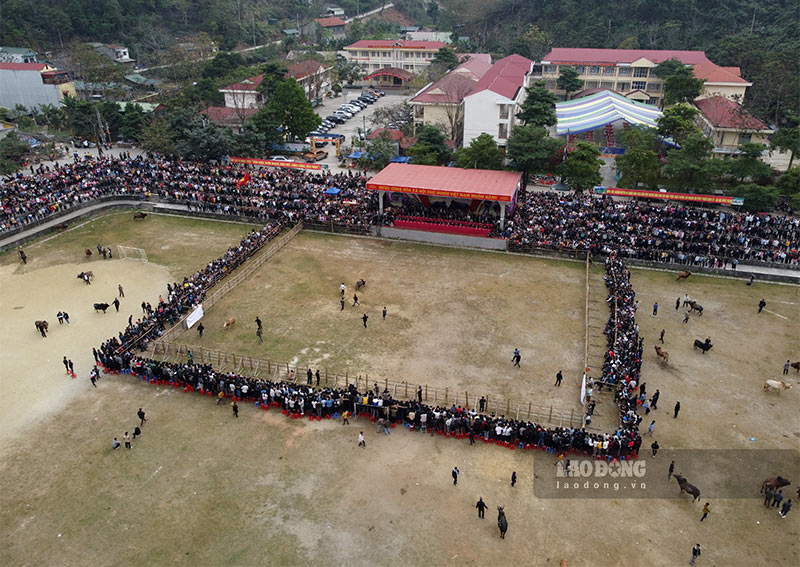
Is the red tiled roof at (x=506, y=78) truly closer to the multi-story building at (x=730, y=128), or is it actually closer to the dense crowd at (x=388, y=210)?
the dense crowd at (x=388, y=210)

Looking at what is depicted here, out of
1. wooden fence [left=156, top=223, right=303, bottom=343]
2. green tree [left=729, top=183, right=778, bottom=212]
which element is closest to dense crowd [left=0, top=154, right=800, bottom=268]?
green tree [left=729, top=183, right=778, bottom=212]

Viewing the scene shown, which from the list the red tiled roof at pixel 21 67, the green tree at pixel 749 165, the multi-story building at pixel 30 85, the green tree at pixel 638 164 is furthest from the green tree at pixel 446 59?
→ the red tiled roof at pixel 21 67

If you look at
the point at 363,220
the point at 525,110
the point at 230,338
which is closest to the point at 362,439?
the point at 230,338

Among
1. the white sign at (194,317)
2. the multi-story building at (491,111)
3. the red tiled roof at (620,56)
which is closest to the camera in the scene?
the white sign at (194,317)

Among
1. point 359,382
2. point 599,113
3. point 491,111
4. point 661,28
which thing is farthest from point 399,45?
point 359,382

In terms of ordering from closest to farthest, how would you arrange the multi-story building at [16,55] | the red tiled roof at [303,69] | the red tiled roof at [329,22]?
the red tiled roof at [303,69], the multi-story building at [16,55], the red tiled roof at [329,22]

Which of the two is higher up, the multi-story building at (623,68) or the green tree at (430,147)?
the multi-story building at (623,68)
